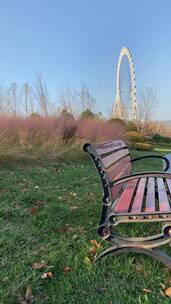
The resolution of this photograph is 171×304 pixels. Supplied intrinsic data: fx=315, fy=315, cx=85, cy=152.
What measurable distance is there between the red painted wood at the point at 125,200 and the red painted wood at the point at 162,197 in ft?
0.76

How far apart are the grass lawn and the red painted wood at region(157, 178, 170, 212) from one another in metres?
0.37

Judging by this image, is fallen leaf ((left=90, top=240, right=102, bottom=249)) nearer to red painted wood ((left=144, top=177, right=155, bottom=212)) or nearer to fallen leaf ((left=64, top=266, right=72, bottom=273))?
fallen leaf ((left=64, top=266, right=72, bottom=273))

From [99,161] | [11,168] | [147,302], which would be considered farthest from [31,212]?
[11,168]

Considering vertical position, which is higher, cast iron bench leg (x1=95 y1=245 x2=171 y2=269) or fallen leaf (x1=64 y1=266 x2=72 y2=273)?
cast iron bench leg (x1=95 y1=245 x2=171 y2=269)

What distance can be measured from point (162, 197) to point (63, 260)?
2.99ft

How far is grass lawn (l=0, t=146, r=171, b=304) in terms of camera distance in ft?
5.98

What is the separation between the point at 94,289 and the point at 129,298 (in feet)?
0.74

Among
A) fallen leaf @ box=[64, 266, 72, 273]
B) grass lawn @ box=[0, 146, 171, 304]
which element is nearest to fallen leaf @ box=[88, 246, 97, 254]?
grass lawn @ box=[0, 146, 171, 304]

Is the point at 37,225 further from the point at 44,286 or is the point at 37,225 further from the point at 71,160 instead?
the point at 71,160

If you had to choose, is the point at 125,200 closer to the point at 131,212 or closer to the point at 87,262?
the point at 131,212

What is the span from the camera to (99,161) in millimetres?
2301

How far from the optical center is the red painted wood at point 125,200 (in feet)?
7.31

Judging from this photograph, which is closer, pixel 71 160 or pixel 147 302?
pixel 147 302

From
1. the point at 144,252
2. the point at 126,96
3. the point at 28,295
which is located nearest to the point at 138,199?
the point at 144,252
